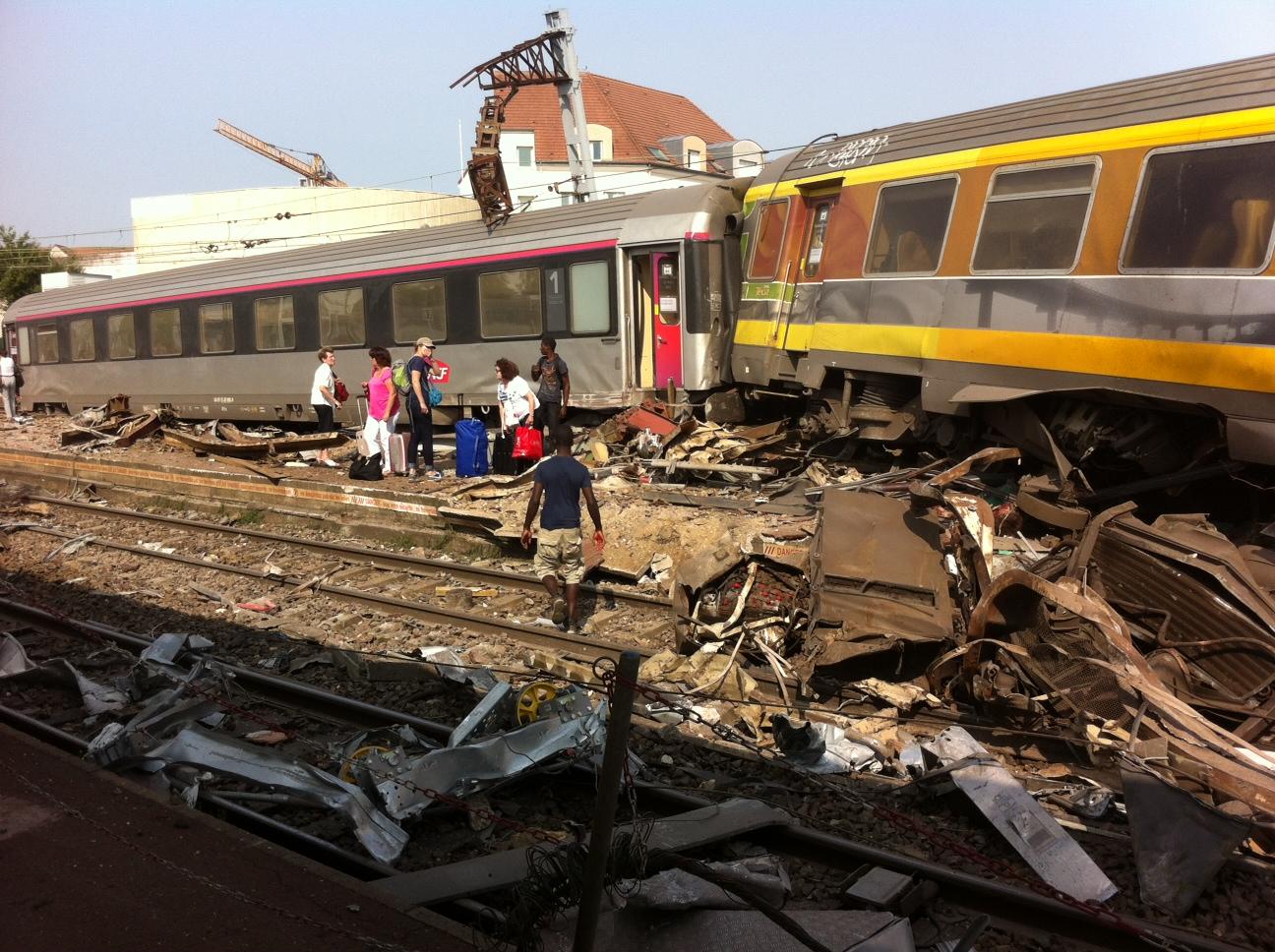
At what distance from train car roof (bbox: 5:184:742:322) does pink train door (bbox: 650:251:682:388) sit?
387mm

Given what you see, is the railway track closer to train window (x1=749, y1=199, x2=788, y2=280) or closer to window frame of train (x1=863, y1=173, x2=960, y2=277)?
window frame of train (x1=863, y1=173, x2=960, y2=277)

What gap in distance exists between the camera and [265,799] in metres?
4.59

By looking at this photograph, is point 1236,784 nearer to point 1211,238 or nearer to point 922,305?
point 1211,238

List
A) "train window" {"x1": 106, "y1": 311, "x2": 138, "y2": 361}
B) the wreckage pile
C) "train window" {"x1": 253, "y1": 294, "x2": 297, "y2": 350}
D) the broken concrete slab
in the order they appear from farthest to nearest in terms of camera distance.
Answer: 1. "train window" {"x1": 106, "y1": 311, "x2": 138, "y2": 361}
2. "train window" {"x1": 253, "y1": 294, "x2": 297, "y2": 350}
3. the wreckage pile
4. the broken concrete slab

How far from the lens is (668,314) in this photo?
528 inches

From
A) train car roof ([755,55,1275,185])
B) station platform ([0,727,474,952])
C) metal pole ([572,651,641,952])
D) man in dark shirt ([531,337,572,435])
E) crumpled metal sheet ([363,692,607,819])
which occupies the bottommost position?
crumpled metal sheet ([363,692,607,819])

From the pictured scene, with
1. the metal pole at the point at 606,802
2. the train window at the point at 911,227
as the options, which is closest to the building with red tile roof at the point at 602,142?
the train window at the point at 911,227

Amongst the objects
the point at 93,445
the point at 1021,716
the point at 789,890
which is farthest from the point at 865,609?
the point at 93,445

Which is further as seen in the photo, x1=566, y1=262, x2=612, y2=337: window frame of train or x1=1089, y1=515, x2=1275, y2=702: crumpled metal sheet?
x1=566, y1=262, x2=612, y2=337: window frame of train

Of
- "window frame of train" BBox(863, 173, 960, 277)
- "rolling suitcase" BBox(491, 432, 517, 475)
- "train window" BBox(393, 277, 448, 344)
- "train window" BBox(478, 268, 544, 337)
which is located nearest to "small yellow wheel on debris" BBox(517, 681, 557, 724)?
"window frame of train" BBox(863, 173, 960, 277)

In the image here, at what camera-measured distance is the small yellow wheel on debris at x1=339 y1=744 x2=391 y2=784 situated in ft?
15.7

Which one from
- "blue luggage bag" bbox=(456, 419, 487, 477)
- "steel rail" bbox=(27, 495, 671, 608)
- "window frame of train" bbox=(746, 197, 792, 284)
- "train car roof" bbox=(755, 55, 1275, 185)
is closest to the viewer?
"train car roof" bbox=(755, 55, 1275, 185)

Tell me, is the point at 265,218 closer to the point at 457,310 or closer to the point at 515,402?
the point at 457,310

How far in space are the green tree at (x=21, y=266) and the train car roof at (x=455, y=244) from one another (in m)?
26.8
